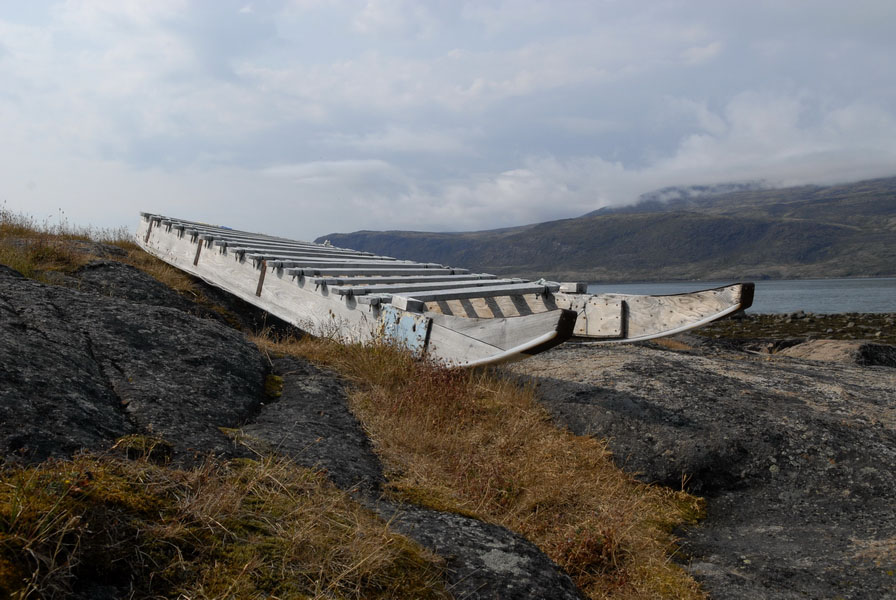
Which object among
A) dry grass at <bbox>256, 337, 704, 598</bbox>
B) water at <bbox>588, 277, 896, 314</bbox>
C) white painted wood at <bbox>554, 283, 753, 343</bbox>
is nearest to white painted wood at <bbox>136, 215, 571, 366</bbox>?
dry grass at <bbox>256, 337, 704, 598</bbox>

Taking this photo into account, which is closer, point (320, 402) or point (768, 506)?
point (768, 506)

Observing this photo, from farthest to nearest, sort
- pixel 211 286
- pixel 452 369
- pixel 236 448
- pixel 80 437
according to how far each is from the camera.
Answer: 1. pixel 211 286
2. pixel 452 369
3. pixel 236 448
4. pixel 80 437

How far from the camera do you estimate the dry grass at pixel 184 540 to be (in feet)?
5.62

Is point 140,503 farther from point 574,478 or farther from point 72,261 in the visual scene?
point 72,261

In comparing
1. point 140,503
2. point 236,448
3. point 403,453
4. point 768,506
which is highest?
point 140,503

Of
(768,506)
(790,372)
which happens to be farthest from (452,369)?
(790,372)

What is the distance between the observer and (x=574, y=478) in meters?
4.36

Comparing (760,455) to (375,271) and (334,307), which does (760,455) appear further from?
(375,271)

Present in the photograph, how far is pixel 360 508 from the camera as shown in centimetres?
275

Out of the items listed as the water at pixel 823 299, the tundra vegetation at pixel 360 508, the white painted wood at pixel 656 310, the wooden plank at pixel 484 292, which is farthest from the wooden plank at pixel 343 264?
the white painted wood at pixel 656 310

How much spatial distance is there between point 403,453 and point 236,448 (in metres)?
1.24

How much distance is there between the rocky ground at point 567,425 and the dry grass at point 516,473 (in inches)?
8.6

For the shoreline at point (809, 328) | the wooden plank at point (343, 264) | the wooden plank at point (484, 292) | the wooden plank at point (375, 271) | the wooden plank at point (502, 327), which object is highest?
the wooden plank at point (343, 264)

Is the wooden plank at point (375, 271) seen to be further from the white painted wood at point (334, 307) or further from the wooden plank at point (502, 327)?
the wooden plank at point (502, 327)
